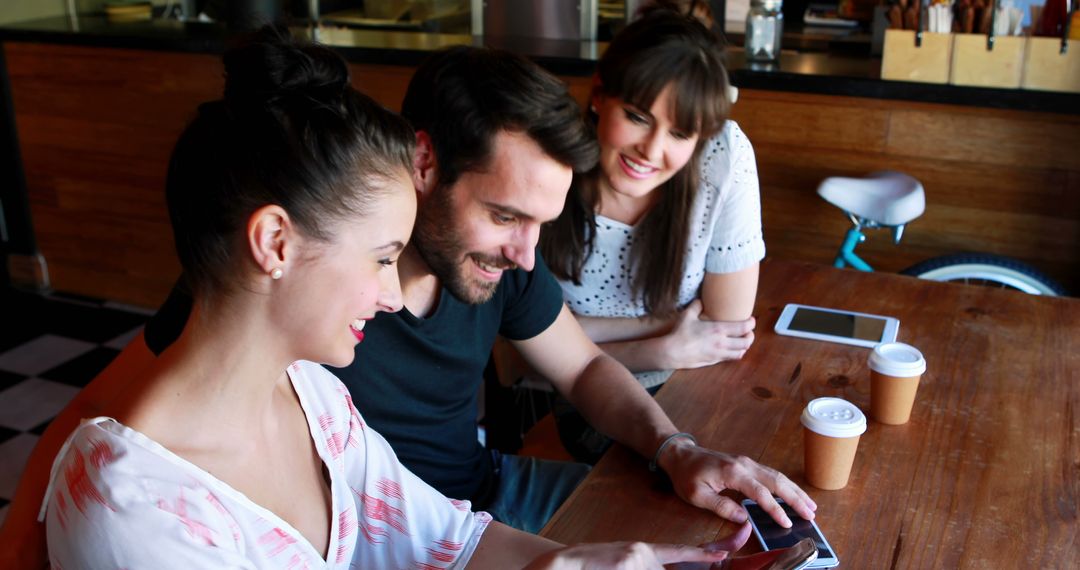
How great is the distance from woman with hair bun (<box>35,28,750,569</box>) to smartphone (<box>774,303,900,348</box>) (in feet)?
2.45

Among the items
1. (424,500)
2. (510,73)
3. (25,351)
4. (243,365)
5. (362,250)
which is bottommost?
(25,351)

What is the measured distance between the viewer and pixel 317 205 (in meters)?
1.00

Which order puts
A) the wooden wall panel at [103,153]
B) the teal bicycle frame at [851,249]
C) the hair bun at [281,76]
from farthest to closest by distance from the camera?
the wooden wall panel at [103,153], the teal bicycle frame at [851,249], the hair bun at [281,76]

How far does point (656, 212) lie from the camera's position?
6.49ft

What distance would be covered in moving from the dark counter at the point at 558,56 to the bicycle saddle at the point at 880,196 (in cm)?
23

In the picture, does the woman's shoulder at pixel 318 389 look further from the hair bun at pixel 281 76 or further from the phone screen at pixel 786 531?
the phone screen at pixel 786 531

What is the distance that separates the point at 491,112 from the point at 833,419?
0.59m

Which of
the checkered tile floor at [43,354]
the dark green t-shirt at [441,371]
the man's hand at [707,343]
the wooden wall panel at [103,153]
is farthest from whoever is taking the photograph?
the wooden wall panel at [103,153]

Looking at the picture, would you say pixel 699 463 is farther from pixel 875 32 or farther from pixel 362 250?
pixel 875 32

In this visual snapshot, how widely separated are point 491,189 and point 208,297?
50 cm

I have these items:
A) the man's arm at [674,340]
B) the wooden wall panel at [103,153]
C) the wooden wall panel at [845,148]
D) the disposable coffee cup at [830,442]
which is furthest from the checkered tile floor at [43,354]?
the disposable coffee cup at [830,442]

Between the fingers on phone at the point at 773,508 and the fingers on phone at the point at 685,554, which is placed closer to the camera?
the fingers on phone at the point at 685,554

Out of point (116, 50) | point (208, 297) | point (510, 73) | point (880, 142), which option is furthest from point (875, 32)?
point (208, 297)

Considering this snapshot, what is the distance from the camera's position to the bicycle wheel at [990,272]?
2.78 meters
